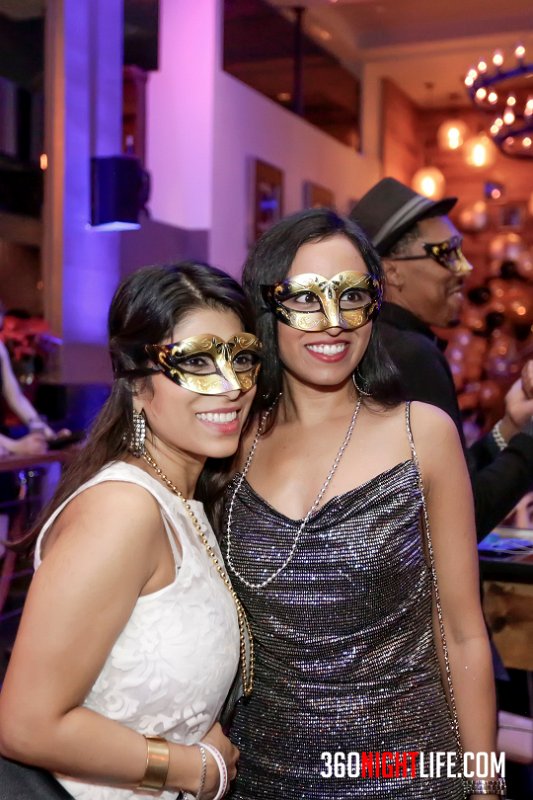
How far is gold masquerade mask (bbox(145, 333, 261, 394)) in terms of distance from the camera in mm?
1486

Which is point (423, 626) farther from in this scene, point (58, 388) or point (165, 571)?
point (58, 388)

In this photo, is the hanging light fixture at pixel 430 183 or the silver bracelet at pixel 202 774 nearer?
the silver bracelet at pixel 202 774

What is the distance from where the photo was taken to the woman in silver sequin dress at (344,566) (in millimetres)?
1560

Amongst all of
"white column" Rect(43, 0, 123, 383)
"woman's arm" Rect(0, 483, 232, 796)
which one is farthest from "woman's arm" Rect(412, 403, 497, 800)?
"white column" Rect(43, 0, 123, 383)

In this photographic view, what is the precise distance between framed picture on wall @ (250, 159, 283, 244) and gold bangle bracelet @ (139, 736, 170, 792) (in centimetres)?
670

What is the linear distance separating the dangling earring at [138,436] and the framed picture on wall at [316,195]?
7.53 metres

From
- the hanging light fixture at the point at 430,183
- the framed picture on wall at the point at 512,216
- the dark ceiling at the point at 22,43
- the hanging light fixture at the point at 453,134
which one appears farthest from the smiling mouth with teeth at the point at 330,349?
the framed picture on wall at the point at 512,216

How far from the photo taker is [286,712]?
1581 millimetres

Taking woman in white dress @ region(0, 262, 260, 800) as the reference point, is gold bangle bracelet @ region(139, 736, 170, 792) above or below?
below

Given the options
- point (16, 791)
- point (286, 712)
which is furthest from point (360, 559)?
point (16, 791)

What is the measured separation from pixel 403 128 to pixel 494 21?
240cm

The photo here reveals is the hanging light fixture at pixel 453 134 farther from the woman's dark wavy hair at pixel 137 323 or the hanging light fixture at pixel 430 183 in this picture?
the woman's dark wavy hair at pixel 137 323

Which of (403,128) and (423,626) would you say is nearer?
(423,626)

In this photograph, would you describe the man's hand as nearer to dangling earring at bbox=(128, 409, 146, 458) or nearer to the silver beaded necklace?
the silver beaded necklace
